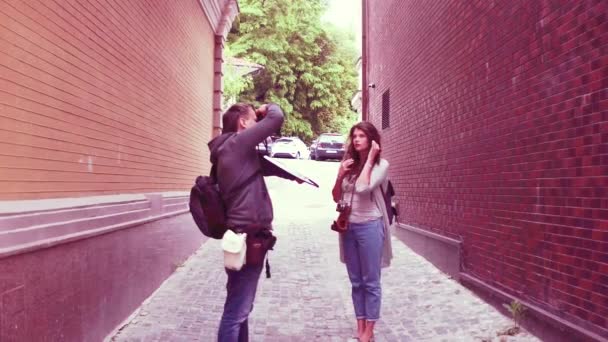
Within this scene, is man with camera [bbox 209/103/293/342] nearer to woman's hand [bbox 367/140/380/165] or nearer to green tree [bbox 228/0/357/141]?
woman's hand [bbox 367/140/380/165]

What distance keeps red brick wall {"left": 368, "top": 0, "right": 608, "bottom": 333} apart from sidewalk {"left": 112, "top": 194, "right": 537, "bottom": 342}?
504 mm

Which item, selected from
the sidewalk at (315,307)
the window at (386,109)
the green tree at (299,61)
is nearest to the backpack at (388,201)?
the sidewalk at (315,307)

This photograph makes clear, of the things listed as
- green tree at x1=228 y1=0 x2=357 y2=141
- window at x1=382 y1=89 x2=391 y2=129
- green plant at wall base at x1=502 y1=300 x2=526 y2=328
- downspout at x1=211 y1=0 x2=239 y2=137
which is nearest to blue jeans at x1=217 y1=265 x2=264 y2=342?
green plant at wall base at x1=502 y1=300 x2=526 y2=328

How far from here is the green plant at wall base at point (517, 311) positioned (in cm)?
493

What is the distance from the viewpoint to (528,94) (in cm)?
493

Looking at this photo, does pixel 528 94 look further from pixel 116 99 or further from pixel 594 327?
pixel 116 99

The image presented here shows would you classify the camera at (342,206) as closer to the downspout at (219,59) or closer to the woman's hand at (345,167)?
the woman's hand at (345,167)

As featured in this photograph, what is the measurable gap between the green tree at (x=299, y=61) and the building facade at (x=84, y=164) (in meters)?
26.7

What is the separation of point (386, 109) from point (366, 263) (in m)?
8.30

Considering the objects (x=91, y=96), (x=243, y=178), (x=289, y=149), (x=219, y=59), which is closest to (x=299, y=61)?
(x=289, y=149)

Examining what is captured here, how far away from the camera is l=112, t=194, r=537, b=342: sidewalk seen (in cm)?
517

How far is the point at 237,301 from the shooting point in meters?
3.26

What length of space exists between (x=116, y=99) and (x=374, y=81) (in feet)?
31.4

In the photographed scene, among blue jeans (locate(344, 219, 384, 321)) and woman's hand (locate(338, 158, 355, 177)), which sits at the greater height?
woman's hand (locate(338, 158, 355, 177))
